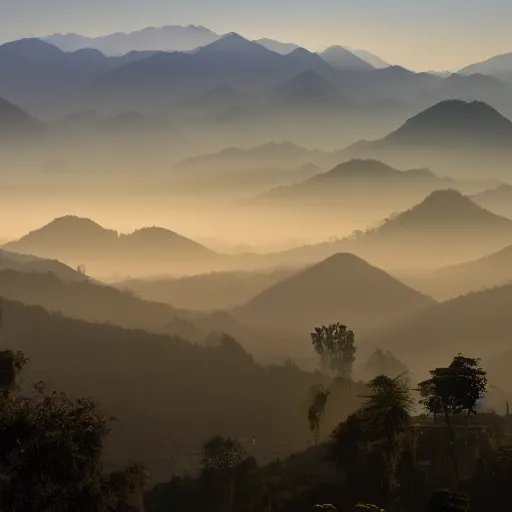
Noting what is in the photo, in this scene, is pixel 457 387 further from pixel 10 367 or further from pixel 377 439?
pixel 10 367

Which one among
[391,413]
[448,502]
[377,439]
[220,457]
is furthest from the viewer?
[220,457]

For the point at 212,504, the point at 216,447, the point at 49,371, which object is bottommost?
the point at 212,504

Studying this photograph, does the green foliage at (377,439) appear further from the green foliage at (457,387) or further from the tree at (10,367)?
the tree at (10,367)

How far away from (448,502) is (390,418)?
17681mm

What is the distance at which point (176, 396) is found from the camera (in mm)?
180750

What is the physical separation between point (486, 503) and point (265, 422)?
84339 millimetres

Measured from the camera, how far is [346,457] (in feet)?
338

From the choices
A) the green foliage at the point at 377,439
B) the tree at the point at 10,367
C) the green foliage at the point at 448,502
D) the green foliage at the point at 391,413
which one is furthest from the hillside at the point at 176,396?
the green foliage at the point at 448,502

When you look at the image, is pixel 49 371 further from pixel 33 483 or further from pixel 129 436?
pixel 33 483

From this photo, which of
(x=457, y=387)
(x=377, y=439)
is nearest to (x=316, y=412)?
(x=457, y=387)

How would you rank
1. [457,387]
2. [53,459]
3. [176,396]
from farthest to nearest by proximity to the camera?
[176,396] < [457,387] < [53,459]

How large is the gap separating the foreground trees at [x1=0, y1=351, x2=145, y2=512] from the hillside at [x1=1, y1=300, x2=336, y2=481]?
76.2 m

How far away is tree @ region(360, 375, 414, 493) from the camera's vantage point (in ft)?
297

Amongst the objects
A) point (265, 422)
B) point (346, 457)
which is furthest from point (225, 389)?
point (346, 457)
